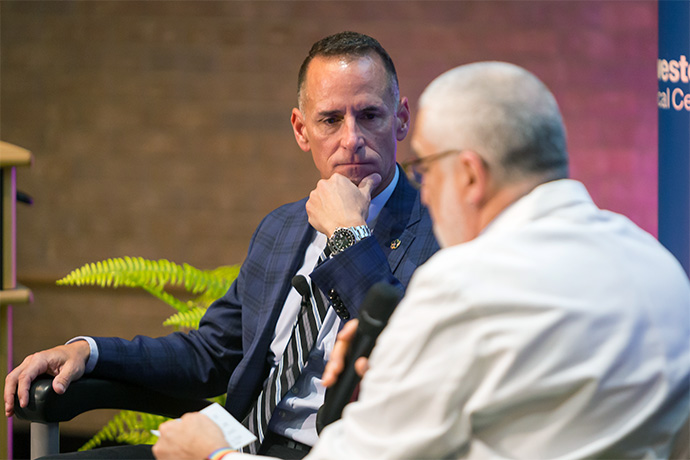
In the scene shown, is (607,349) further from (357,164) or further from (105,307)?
(105,307)

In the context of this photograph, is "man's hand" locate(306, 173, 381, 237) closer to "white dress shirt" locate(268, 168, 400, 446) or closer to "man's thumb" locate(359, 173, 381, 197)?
"man's thumb" locate(359, 173, 381, 197)

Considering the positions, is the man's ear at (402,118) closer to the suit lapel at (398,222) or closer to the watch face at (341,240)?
the suit lapel at (398,222)

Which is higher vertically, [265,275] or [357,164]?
[357,164]

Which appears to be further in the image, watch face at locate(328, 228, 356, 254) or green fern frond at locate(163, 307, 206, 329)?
green fern frond at locate(163, 307, 206, 329)

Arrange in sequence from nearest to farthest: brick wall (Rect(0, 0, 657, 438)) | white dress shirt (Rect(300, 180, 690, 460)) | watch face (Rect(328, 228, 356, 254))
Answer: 1. white dress shirt (Rect(300, 180, 690, 460))
2. watch face (Rect(328, 228, 356, 254))
3. brick wall (Rect(0, 0, 657, 438))

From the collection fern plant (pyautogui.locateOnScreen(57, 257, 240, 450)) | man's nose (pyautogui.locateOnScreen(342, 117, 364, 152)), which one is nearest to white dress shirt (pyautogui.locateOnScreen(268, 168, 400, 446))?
man's nose (pyautogui.locateOnScreen(342, 117, 364, 152))

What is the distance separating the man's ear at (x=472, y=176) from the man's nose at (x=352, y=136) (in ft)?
2.91

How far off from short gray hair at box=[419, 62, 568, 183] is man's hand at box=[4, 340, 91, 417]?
45.8 inches

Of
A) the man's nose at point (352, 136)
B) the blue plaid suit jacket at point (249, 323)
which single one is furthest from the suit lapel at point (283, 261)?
the man's nose at point (352, 136)

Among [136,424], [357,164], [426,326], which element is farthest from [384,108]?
[136,424]

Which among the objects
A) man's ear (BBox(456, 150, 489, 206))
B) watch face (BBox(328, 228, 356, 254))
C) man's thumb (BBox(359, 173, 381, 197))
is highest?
man's ear (BBox(456, 150, 489, 206))

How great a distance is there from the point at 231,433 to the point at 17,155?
1.47 m

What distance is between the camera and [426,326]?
896 millimetres

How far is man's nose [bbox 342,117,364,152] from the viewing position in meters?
1.89
